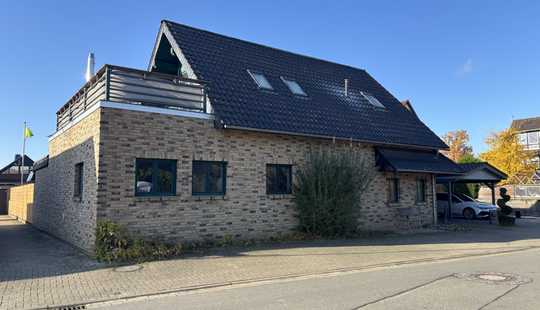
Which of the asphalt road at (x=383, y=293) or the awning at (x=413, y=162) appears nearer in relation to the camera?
the asphalt road at (x=383, y=293)

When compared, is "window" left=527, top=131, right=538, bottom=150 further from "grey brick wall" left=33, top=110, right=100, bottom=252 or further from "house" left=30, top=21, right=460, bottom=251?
"grey brick wall" left=33, top=110, right=100, bottom=252

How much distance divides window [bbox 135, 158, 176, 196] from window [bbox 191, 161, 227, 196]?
25.8 inches

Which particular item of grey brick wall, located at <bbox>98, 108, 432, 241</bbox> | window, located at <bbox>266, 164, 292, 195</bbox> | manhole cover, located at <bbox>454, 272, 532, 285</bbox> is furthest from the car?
manhole cover, located at <bbox>454, 272, 532, 285</bbox>

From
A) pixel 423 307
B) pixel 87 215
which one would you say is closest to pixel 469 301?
pixel 423 307

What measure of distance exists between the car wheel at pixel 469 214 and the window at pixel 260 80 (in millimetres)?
15301

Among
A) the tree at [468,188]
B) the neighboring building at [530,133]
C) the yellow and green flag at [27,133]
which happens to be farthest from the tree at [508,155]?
the yellow and green flag at [27,133]

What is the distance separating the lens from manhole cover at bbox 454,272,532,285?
24.9ft

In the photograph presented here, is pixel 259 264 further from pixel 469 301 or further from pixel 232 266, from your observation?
pixel 469 301

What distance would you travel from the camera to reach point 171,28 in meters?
15.2

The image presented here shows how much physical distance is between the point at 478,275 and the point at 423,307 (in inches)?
122

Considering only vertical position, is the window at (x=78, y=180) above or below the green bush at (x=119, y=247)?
above

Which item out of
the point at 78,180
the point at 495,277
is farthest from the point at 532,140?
the point at 78,180

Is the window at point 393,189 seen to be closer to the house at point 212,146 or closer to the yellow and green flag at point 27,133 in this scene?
the house at point 212,146

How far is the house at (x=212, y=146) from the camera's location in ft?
34.5
